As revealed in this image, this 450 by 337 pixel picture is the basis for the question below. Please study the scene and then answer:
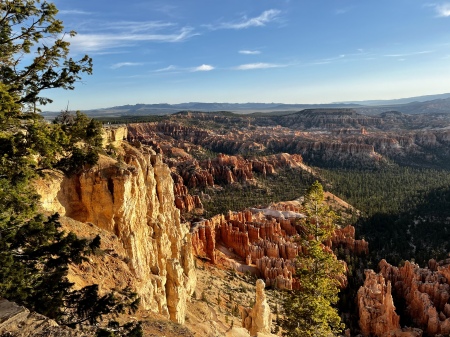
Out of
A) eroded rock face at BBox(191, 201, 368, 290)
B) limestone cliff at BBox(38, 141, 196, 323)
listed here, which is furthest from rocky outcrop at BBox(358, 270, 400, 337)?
limestone cliff at BBox(38, 141, 196, 323)

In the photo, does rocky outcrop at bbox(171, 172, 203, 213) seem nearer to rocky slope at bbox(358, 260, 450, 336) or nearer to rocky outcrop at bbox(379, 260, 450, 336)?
rocky slope at bbox(358, 260, 450, 336)

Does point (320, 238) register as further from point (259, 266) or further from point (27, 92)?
point (259, 266)

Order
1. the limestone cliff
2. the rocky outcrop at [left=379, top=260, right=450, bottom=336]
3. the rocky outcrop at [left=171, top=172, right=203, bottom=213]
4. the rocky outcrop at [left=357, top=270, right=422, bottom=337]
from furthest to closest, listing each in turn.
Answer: the rocky outcrop at [left=171, top=172, right=203, bottom=213] → the rocky outcrop at [left=379, top=260, right=450, bottom=336] → the rocky outcrop at [left=357, top=270, right=422, bottom=337] → the limestone cliff

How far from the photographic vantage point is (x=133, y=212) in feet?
53.8

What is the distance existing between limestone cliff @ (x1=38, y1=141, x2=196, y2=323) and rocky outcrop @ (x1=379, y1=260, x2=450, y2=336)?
20.3 m

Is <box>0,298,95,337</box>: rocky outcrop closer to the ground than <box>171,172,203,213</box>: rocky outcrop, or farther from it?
farther from it

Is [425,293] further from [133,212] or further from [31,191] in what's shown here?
[31,191]

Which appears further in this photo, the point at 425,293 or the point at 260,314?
the point at 425,293

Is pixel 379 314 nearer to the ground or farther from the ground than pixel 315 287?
nearer to the ground

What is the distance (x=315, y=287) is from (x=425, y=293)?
2237cm

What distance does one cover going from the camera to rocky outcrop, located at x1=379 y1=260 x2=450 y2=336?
27.8m

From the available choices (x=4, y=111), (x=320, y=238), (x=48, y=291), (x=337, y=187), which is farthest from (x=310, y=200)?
(x=337, y=187)

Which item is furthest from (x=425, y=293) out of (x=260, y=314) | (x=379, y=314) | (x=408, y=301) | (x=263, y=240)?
(x=260, y=314)

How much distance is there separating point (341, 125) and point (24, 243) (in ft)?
675
